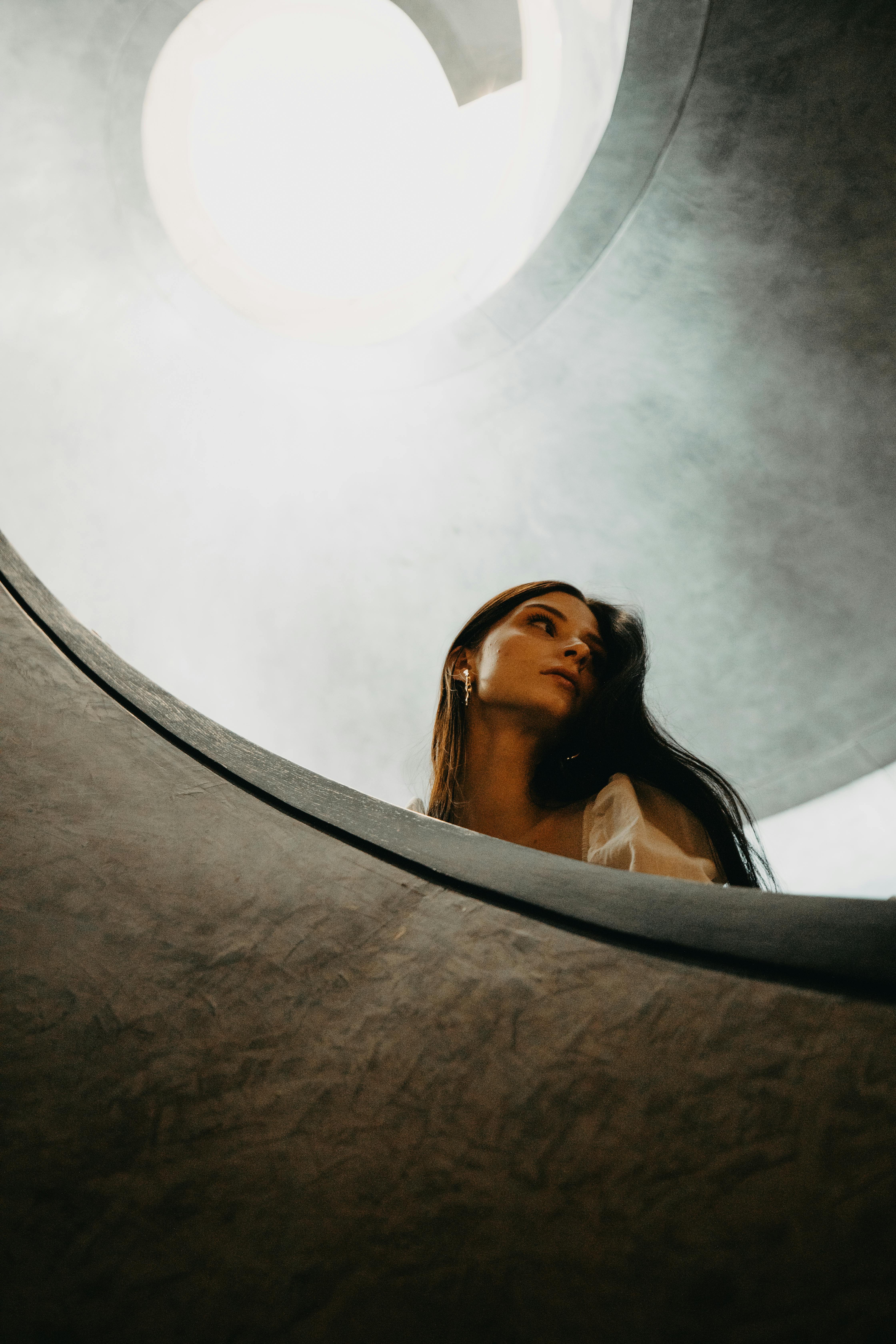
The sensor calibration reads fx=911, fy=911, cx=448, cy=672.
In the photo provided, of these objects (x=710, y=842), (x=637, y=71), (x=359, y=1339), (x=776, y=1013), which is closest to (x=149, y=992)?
(x=359, y=1339)

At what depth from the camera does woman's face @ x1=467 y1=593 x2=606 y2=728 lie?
2.52 meters

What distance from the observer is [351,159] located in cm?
491

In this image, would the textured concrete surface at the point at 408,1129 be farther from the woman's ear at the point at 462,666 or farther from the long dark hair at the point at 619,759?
the woman's ear at the point at 462,666

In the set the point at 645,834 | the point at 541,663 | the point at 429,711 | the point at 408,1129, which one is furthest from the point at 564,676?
the point at 429,711

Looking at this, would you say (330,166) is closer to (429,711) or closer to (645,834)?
(429,711)

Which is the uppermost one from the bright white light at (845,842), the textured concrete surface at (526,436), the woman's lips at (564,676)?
the textured concrete surface at (526,436)

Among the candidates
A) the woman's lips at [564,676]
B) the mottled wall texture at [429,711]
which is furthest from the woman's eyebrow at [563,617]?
the mottled wall texture at [429,711]

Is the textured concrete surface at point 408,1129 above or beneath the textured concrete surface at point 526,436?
beneath

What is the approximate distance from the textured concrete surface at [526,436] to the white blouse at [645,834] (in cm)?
306

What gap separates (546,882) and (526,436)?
14.9ft

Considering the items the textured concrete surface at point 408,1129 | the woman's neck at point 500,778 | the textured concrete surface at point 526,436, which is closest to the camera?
the textured concrete surface at point 408,1129

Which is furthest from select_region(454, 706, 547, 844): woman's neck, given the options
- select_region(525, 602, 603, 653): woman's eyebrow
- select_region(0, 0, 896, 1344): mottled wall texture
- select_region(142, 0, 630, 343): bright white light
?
select_region(142, 0, 630, 343): bright white light

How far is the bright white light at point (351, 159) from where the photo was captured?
4449 mm

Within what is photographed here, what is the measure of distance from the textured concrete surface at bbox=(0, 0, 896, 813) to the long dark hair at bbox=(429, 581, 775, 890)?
8.00ft
